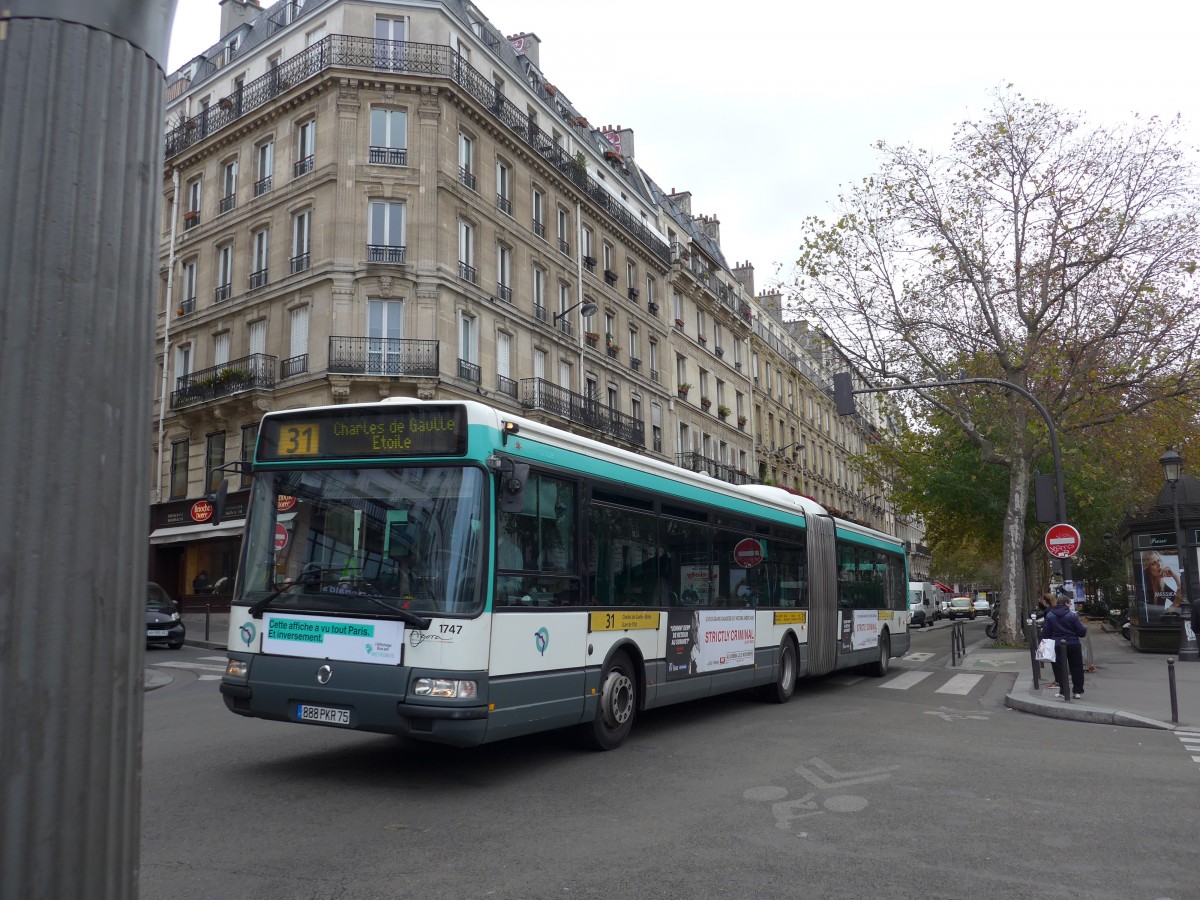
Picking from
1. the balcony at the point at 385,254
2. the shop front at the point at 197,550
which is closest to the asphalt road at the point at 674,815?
the balcony at the point at 385,254

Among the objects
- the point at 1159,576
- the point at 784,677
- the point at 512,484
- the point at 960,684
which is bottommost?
the point at 960,684

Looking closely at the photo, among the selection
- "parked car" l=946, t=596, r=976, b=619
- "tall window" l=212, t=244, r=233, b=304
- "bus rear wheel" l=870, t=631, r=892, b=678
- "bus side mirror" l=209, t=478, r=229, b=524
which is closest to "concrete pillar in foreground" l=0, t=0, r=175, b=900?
"bus side mirror" l=209, t=478, r=229, b=524

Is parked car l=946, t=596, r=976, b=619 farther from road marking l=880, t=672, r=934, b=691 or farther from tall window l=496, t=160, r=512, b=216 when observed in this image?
road marking l=880, t=672, r=934, b=691

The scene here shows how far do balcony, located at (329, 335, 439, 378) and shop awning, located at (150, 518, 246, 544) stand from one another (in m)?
6.41

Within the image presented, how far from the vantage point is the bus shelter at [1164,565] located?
22047 mm

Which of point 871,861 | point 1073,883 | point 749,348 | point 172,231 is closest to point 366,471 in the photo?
point 871,861

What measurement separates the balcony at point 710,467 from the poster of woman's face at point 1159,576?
18.4 m

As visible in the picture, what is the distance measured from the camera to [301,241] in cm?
2938

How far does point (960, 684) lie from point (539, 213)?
22.7 meters

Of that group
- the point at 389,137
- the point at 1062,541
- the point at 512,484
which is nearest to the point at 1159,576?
the point at 1062,541

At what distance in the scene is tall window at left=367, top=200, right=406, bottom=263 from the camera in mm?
28141

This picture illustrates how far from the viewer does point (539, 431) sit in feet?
26.6

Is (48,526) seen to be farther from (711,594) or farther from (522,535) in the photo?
(711,594)

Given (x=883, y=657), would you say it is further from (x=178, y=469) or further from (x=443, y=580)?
(x=178, y=469)
